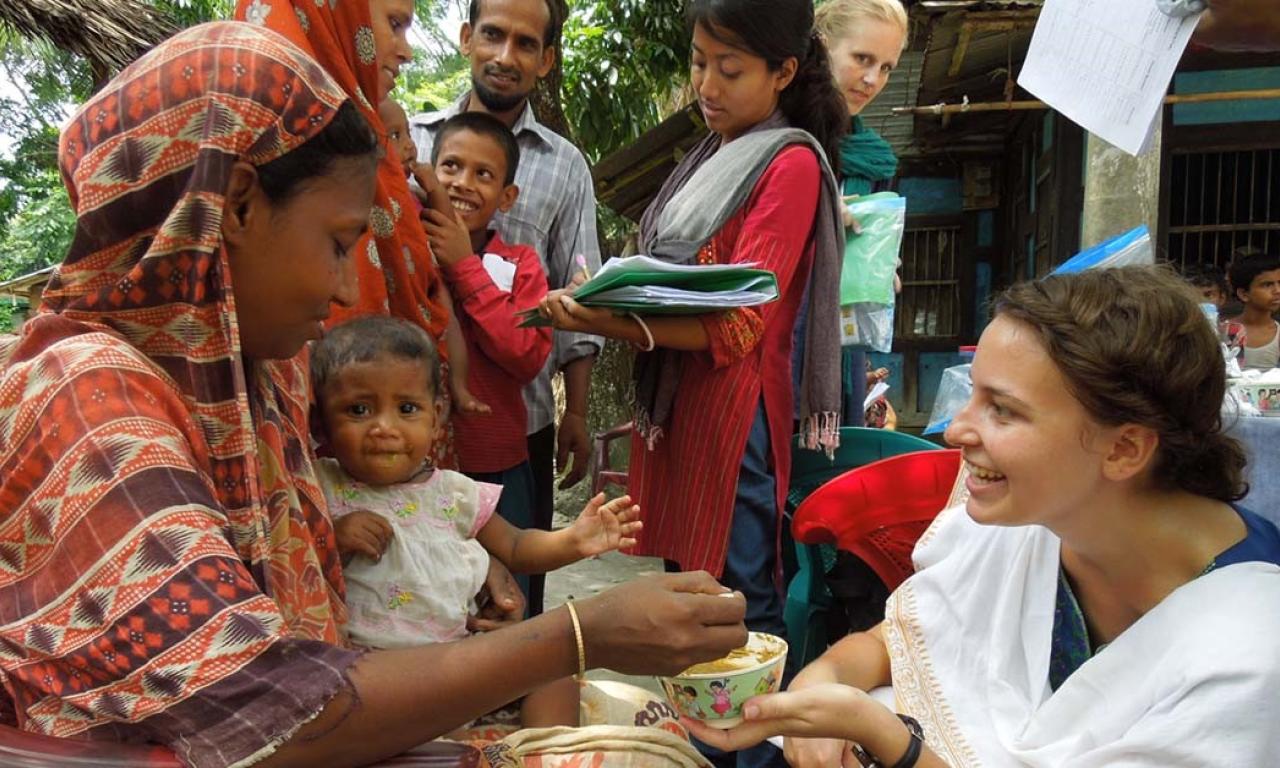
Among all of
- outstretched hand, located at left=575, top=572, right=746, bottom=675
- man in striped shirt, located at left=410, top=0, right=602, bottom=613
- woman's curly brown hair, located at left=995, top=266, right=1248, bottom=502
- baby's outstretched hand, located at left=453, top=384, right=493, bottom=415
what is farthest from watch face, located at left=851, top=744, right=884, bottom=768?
man in striped shirt, located at left=410, top=0, right=602, bottom=613

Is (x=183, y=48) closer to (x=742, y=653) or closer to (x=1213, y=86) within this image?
(x=742, y=653)

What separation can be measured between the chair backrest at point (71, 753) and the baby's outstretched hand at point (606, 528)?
94cm

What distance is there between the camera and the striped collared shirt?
3459 millimetres

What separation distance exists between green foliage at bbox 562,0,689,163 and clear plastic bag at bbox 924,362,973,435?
4570 mm

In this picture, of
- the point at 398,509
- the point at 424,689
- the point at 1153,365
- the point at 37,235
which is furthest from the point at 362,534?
the point at 37,235

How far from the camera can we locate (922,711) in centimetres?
197

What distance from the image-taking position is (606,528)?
2.06 metres

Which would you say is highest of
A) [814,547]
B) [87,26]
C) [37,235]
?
[87,26]

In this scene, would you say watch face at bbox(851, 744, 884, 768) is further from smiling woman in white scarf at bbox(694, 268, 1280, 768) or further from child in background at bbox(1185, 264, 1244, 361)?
child in background at bbox(1185, 264, 1244, 361)

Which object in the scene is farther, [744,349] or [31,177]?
[31,177]

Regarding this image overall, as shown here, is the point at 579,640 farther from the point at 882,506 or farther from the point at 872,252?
→ the point at 872,252

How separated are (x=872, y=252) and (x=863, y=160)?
1.73 ft

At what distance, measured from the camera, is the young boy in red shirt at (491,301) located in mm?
2791

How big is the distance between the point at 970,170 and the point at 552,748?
11.2 m
